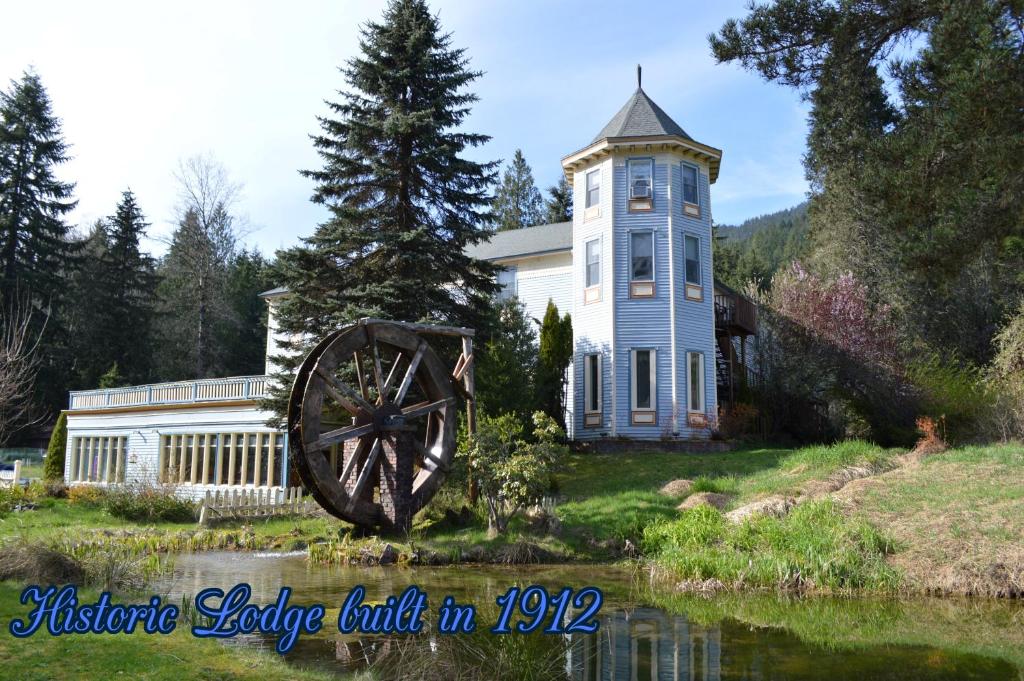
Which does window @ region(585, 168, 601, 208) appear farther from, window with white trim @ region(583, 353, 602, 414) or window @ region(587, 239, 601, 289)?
window with white trim @ region(583, 353, 602, 414)

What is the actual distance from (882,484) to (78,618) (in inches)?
525

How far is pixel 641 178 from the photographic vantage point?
25828 millimetres

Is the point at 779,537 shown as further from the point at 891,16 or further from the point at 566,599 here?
the point at 891,16

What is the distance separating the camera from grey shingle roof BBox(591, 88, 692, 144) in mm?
26050

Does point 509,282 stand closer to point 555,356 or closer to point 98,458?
point 555,356

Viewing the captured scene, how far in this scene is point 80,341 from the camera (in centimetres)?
4569

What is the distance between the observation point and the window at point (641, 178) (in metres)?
25.7

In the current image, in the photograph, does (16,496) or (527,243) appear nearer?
(16,496)

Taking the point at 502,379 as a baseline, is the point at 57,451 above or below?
below

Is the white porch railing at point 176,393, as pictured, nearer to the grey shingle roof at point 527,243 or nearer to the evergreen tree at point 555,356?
the evergreen tree at point 555,356

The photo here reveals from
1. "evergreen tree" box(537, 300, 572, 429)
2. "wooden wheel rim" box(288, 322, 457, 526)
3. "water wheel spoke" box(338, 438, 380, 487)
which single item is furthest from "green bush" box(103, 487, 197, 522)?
"evergreen tree" box(537, 300, 572, 429)

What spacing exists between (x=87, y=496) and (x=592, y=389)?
48.5 feet

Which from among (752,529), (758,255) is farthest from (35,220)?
(758,255)

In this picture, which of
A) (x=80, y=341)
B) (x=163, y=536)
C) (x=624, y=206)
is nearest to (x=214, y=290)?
(x=80, y=341)
